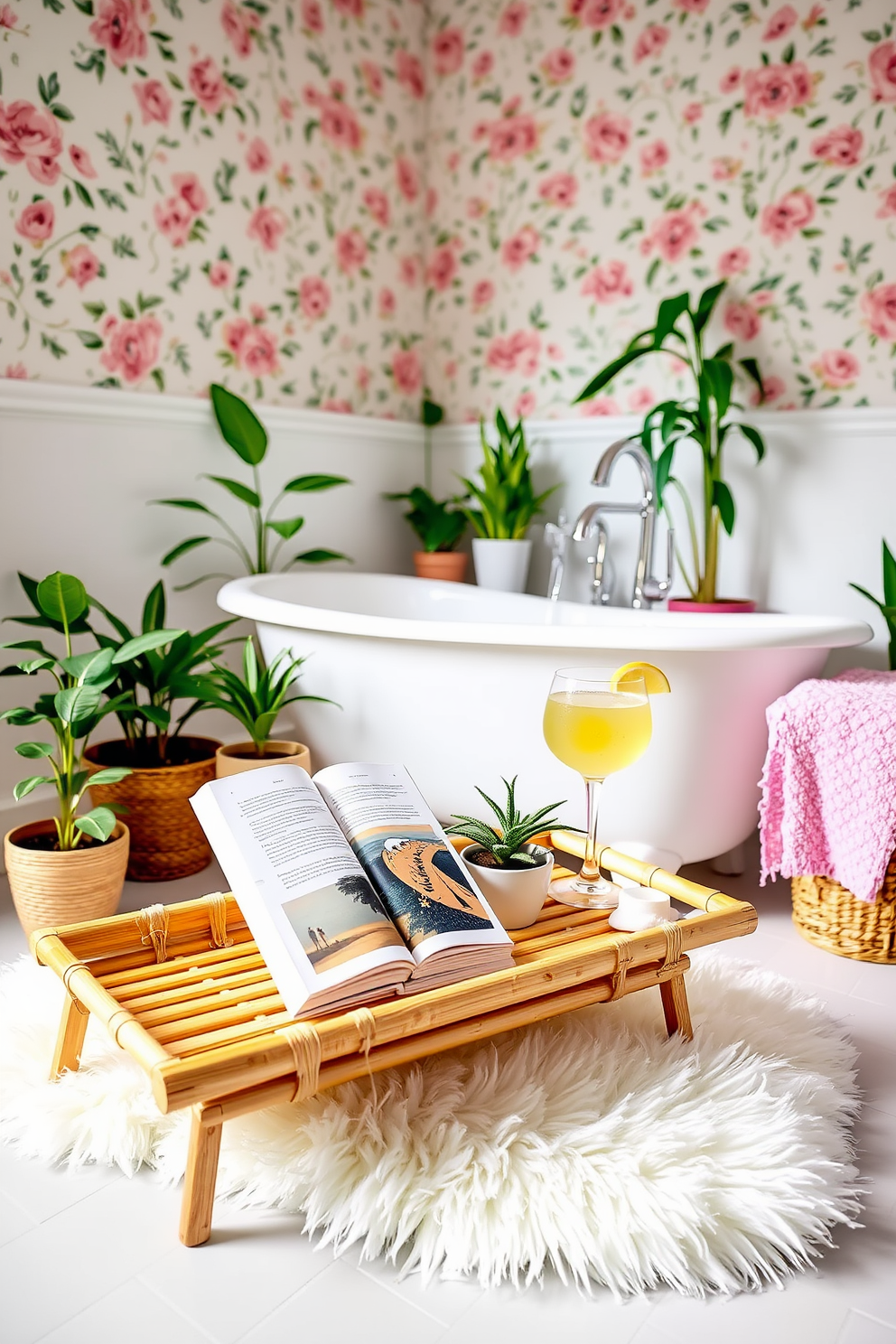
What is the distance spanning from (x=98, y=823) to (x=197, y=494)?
3.98ft

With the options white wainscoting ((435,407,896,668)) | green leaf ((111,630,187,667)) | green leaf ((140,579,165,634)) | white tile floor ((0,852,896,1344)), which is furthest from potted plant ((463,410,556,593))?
white tile floor ((0,852,896,1344))

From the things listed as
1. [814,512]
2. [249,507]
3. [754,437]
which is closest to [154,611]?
[249,507]

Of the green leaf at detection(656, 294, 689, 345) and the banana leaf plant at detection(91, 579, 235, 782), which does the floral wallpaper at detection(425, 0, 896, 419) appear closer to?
the green leaf at detection(656, 294, 689, 345)

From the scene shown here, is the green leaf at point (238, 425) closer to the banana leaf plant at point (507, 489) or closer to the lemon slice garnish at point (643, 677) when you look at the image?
the banana leaf plant at point (507, 489)

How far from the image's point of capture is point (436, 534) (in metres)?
3.02

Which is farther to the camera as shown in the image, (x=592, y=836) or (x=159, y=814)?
(x=159, y=814)

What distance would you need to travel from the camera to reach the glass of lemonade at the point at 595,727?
1292 mm

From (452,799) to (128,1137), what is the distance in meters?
0.98

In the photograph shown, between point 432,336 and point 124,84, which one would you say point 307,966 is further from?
point 432,336

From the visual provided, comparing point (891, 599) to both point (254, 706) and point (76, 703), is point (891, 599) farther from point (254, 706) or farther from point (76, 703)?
point (76, 703)

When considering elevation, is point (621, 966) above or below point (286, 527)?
below

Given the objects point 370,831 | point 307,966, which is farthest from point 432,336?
point 307,966


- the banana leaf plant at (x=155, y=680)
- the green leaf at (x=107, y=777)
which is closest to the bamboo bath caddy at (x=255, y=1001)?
the green leaf at (x=107, y=777)

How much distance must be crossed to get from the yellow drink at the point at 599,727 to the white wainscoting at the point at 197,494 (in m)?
1.30
